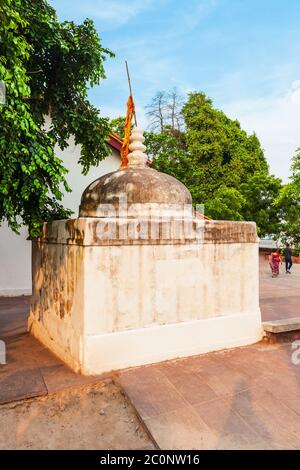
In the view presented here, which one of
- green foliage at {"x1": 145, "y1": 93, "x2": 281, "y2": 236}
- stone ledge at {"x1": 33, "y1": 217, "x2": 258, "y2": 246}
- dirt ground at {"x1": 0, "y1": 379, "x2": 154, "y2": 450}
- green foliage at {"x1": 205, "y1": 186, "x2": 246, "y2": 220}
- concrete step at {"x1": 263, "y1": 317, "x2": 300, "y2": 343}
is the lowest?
dirt ground at {"x1": 0, "y1": 379, "x2": 154, "y2": 450}

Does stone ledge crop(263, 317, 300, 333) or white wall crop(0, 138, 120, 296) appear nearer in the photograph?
stone ledge crop(263, 317, 300, 333)

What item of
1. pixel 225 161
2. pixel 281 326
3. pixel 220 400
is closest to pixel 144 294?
pixel 220 400

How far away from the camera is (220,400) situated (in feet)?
11.4

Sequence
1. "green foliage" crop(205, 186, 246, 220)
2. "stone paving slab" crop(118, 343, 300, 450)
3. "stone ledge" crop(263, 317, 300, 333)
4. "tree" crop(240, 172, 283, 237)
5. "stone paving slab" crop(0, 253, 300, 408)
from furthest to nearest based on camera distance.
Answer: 1. "tree" crop(240, 172, 283, 237)
2. "green foliage" crop(205, 186, 246, 220)
3. "stone ledge" crop(263, 317, 300, 333)
4. "stone paving slab" crop(0, 253, 300, 408)
5. "stone paving slab" crop(118, 343, 300, 450)

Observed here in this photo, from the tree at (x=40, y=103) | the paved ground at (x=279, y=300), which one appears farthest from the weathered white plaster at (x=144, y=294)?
the paved ground at (x=279, y=300)

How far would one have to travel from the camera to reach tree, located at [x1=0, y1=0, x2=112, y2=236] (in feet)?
14.2

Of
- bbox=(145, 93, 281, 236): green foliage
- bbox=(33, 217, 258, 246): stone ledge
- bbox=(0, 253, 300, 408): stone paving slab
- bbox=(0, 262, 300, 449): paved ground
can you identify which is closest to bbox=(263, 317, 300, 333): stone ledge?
bbox=(0, 262, 300, 449): paved ground

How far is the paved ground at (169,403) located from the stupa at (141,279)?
1.13ft

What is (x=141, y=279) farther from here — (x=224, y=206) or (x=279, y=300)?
(x=224, y=206)

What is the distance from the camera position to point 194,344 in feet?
15.7

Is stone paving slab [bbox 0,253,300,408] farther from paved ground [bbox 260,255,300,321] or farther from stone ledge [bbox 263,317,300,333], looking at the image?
paved ground [bbox 260,255,300,321]

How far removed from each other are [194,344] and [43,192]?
12.0ft

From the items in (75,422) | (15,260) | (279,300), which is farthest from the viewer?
(15,260)

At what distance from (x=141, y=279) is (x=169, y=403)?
163cm
